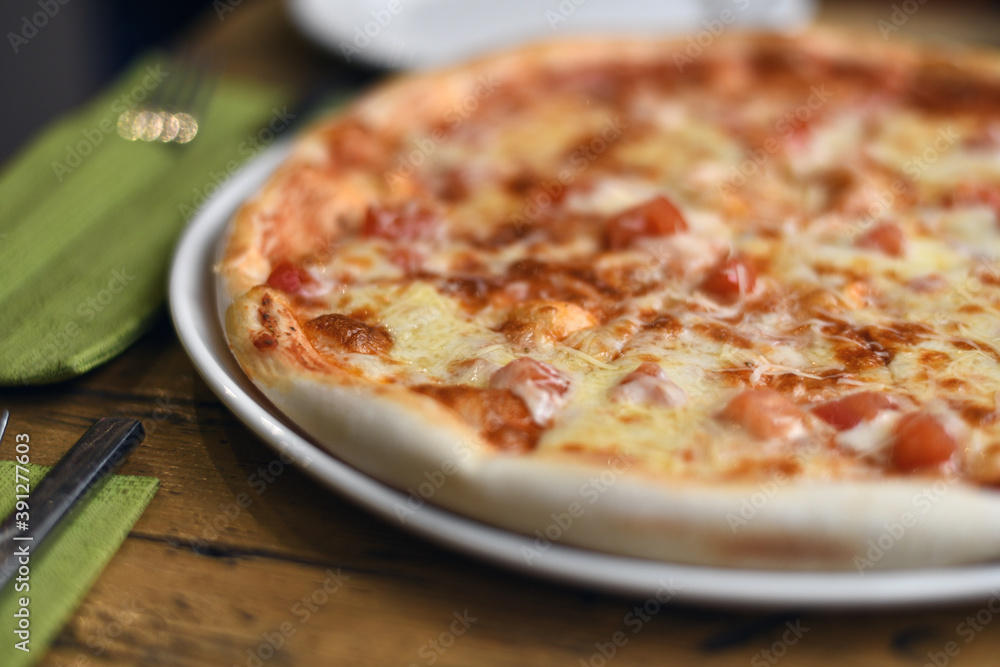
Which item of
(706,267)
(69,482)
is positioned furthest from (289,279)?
(706,267)

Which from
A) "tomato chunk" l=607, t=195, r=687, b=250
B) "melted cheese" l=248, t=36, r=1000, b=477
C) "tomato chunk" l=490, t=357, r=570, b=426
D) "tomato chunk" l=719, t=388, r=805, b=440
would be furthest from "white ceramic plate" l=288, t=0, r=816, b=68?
"tomato chunk" l=719, t=388, r=805, b=440

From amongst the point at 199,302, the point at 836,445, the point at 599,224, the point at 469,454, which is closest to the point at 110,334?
the point at 199,302

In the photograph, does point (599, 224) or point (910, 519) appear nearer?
point (910, 519)

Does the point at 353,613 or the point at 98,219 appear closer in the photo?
the point at 353,613

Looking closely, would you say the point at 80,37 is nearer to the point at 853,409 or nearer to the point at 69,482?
the point at 69,482

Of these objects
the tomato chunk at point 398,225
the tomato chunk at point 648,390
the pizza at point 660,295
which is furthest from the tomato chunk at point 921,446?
the tomato chunk at point 398,225

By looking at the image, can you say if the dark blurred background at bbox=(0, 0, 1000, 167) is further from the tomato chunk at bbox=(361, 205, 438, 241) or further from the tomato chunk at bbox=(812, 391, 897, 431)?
the tomato chunk at bbox=(812, 391, 897, 431)

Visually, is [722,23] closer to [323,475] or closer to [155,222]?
[155,222]
